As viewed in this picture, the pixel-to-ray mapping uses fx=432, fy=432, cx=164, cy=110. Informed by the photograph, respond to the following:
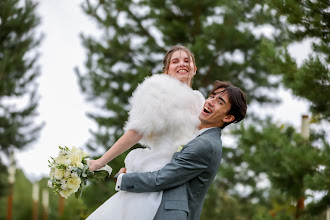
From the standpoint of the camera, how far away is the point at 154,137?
2.48 metres

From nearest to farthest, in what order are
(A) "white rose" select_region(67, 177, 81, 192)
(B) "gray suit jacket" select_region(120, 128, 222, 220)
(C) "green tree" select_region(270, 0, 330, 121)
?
(B) "gray suit jacket" select_region(120, 128, 222, 220)
(A) "white rose" select_region(67, 177, 81, 192)
(C) "green tree" select_region(270, 0, 330, 121)

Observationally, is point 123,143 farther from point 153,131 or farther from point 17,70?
point 17,70

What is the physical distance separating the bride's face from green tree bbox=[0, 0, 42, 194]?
9.73 m

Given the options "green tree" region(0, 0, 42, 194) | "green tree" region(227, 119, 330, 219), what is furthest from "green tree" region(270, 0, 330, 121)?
"green tree" region(0, 0, 42, 194)

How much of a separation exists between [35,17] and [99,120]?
5092 millimetres

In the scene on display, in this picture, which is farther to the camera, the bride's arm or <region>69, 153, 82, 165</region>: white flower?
<region>69, 153, 82, 165</region>: white flower

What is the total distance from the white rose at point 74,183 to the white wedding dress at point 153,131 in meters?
0.19

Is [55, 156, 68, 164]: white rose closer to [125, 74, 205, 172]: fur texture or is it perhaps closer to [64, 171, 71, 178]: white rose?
[64, 171, 71, 178]: white rose

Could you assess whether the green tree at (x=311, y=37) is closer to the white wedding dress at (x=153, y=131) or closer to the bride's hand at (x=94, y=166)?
the white wedding dress at (x=153, y=131)

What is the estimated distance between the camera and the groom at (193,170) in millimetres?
2305

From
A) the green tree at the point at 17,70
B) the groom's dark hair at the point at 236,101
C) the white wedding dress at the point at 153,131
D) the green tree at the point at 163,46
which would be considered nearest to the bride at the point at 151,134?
the white wedding dress at the point at 153,131

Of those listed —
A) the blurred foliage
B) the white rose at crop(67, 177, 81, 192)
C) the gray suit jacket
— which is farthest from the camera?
the blurred foliage

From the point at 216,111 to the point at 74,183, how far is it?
0.92 meters

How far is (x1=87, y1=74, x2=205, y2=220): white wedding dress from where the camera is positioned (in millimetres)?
2352
